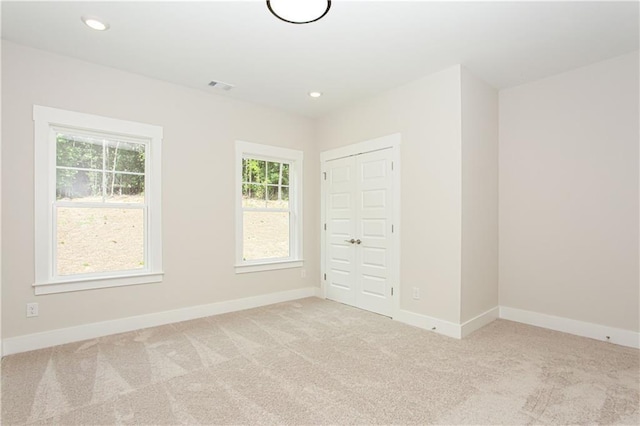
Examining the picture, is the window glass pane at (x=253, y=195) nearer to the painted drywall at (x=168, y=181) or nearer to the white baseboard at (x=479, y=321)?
the painted drywall at (x=168, y=181)

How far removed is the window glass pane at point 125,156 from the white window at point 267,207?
1.14 m

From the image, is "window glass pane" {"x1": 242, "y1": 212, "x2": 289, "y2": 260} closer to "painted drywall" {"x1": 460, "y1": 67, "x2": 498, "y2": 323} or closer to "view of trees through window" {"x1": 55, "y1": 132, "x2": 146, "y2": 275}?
"view of trees through window" {"x1": 55, "y1": 132, "x2": 146, "y2": 275}

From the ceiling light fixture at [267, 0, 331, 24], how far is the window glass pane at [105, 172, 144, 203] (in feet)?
8.29

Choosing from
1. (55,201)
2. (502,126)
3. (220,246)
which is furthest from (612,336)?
(55,201)

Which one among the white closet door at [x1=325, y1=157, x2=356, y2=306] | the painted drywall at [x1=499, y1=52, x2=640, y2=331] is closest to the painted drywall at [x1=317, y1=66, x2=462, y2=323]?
the white closet door at [x1=325, y1=157, x2=356, y2=306]

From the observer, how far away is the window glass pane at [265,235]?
4.60 m

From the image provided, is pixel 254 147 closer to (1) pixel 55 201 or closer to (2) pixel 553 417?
(1) pixel 55 201

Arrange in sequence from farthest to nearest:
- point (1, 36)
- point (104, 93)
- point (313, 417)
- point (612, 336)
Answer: point (104, 93) → point (612, 336) → point (1, 36) → point (313, 417)

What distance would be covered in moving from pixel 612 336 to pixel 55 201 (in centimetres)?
556

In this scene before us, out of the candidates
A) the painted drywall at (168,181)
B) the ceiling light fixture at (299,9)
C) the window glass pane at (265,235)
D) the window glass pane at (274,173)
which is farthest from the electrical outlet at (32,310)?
the ceiling light fixture at (299,9)

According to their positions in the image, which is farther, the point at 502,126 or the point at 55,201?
the point at 502,126

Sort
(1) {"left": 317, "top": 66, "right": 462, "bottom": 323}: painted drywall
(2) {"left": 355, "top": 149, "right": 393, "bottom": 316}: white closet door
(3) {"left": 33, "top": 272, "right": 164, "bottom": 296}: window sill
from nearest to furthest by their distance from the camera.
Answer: (3) {"left": 33, "top": 272, "right": 164, "bottom": 296}: window sill < (1) {"left": 317, "top": 66, "right": 462, "bottom": 323}: painted drywall < (2) {"left": 355, "top": 149, "right": 393, "bottom": 316}: white closet door

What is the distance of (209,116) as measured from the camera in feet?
13.7

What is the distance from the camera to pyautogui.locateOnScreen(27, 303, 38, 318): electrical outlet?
9.98 feet
